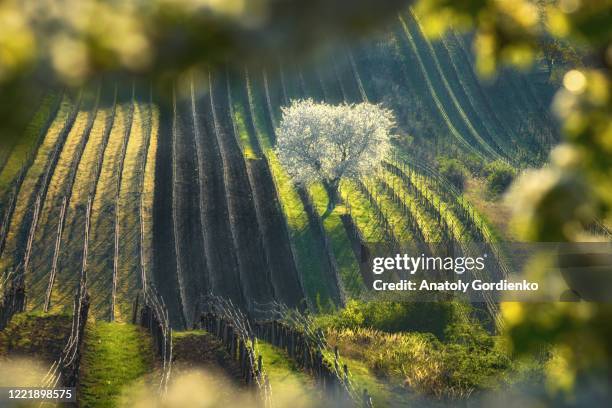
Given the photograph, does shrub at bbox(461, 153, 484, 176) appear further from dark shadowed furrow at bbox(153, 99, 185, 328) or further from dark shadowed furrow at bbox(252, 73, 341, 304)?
dark shadowed furrow at bbox(153, 99, 185, 328)

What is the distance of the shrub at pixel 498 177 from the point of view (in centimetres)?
4801

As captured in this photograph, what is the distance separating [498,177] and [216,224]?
19521mm

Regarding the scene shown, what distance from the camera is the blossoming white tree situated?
48.2 metres

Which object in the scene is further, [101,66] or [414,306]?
[414,306]

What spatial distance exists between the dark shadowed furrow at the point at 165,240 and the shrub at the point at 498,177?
66.1 ft

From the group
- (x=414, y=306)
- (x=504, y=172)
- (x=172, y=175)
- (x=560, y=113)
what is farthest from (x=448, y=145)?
(x=560, y=113)

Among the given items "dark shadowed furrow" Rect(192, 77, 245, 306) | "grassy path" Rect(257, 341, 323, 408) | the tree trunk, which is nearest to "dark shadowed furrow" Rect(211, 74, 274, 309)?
"dark shadowed furrow" Rect(192, 77, 245, 306)

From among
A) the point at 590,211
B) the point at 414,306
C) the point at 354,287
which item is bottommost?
the point at 590,211

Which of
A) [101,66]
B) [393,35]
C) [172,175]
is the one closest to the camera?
[101,66]

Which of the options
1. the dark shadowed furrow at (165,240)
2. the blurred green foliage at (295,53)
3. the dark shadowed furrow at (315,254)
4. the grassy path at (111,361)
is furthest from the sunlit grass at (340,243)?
the blurred green foliage at (295,53)

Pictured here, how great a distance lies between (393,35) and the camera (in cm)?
8088

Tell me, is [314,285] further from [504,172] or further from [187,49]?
[187,49]

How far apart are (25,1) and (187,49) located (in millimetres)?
399

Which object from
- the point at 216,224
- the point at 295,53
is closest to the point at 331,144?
the point at 216,224
